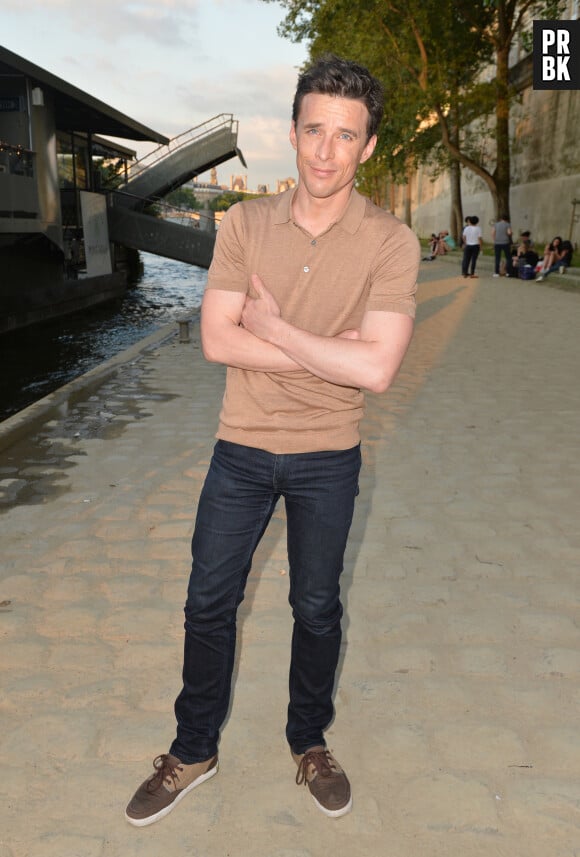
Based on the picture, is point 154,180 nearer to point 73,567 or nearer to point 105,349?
point 105,349

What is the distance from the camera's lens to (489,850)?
94.4 inches

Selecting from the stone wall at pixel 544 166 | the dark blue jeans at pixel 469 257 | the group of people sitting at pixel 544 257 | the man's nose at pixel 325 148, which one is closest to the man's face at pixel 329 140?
the man's nose at pixel 325 148

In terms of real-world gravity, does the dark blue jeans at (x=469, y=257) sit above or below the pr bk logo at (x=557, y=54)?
below

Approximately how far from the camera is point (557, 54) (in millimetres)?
24609

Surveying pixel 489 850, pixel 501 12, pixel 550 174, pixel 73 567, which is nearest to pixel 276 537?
pixel 73 567

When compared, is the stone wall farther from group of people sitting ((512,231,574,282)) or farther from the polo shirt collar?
the polo shirt collar

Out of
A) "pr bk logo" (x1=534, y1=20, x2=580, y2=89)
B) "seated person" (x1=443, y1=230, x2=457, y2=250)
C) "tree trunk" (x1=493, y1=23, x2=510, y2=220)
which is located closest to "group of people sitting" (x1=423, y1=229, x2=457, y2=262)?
"seated person" (x1=443, y1=230, x2=457, y2=250)

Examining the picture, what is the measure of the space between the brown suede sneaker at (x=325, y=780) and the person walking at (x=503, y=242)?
22297mm

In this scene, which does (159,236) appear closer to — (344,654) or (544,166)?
(544,166)

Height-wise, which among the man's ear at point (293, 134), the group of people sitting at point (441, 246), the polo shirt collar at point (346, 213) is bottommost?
the group of people sitting at point (441, 246)

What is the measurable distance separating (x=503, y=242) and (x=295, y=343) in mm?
23925

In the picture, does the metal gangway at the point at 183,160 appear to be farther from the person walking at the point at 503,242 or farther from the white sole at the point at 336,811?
the white sole at the point at 336,811

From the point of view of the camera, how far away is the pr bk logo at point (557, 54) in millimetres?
22938

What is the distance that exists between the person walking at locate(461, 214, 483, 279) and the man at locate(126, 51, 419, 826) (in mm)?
19455
